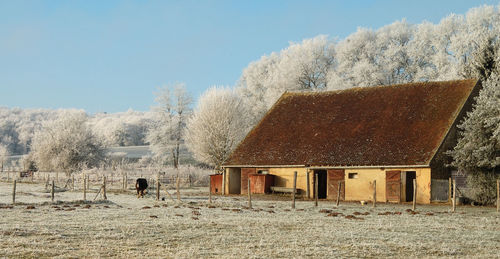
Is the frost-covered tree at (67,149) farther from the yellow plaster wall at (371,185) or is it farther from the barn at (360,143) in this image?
the yellow plaster wall at (371,185)

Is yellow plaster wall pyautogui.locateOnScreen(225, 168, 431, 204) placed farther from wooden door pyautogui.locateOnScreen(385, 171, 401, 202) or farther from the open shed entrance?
the open shed entrance

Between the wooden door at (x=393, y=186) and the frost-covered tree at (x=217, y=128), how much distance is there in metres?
33.5

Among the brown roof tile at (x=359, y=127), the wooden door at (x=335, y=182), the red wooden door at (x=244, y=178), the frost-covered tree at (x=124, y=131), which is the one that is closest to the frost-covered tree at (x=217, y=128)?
the brown roof tile at (x=359, y=127)

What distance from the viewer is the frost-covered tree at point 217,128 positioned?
2714 inches

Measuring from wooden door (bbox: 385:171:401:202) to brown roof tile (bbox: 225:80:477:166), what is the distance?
76 centimetres

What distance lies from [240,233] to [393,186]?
19.9 meters

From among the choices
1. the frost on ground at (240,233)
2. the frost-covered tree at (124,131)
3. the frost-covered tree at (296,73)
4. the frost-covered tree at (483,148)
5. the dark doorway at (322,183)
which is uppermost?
the frost-covered tree at (296,73)

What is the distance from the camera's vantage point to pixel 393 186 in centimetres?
3638

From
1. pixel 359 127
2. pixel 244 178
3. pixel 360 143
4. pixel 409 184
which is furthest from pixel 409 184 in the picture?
pixel 244 178

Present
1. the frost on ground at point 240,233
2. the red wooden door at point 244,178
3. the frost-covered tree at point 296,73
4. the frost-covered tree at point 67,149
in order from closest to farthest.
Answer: the frost on ground at point 240,233 → the red wooden door at point 244,178 → the frost-covered tree at point 67,149 → the frost-covered tree at point 296,73

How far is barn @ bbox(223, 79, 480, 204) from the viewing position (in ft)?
120

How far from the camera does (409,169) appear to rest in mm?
36031

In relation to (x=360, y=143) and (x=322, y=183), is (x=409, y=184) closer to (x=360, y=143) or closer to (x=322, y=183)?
(x=360, y=143)

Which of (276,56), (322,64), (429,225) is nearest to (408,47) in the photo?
(322,64)
